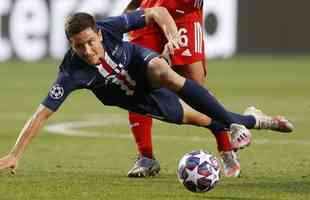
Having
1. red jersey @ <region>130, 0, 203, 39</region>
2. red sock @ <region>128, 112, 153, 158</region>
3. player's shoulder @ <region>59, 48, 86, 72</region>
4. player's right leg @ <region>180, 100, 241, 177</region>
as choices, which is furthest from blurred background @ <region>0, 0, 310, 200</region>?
red jersey @ <region>130, 0, 203, 39</region>

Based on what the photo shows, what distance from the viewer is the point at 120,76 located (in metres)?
8.63

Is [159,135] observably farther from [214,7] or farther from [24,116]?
[214,7]

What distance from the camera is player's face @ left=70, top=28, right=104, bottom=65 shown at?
26.8ft

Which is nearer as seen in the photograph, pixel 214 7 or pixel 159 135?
pixel 159 135

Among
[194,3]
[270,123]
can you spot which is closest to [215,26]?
[194,3]

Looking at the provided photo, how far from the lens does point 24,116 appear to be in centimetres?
1475

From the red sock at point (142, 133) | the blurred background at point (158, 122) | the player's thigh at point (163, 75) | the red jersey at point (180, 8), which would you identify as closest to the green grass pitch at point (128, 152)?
the blurred background at point (158, 122)

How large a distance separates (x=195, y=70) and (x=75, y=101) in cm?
829

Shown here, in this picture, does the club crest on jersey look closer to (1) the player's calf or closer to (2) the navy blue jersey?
(2) the navy blue jersey

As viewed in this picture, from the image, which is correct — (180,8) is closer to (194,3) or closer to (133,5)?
(194,3)

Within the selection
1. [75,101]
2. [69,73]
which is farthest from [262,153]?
[75,101]

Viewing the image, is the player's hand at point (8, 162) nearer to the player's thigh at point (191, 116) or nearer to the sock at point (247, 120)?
the player's thigh at point (191, 116)

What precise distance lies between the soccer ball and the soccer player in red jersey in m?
1.20

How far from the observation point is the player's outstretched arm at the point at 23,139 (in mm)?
8258
